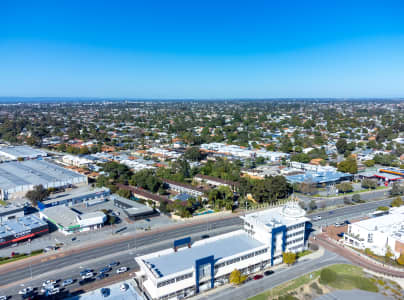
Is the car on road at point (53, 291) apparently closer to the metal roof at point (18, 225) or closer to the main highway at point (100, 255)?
the main highway at point (100, 255)

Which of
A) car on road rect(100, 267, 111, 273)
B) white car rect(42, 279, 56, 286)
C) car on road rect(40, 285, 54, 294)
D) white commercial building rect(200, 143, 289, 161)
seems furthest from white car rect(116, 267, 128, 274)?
white commercial building rect(200, 143, 289, 161)

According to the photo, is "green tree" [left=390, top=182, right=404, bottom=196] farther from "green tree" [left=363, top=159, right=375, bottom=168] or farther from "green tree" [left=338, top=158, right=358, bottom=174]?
"green tree" [left=363, top=159, right=375, bottom=168]

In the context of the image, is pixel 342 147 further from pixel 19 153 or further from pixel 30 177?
pixel 19 153

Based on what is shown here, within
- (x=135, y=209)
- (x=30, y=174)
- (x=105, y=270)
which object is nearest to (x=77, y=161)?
(x=30, y=174)

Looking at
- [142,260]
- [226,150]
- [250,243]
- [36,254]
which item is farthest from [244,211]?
[226,150]

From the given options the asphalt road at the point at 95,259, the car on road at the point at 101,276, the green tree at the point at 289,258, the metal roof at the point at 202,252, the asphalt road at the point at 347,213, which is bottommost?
the asphalt road at the point at 95,259

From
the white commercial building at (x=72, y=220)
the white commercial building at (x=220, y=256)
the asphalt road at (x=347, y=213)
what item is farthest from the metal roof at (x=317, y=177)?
the white commercial building at (x=72, y=220)

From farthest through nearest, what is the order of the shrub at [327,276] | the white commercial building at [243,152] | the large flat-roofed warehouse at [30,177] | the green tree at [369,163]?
1. the white commercial building at [243,152]
2. the green tree at [369,163]
3. the large flat-roofed warehouse at [30,177]
4. the shrub at [327,276]
